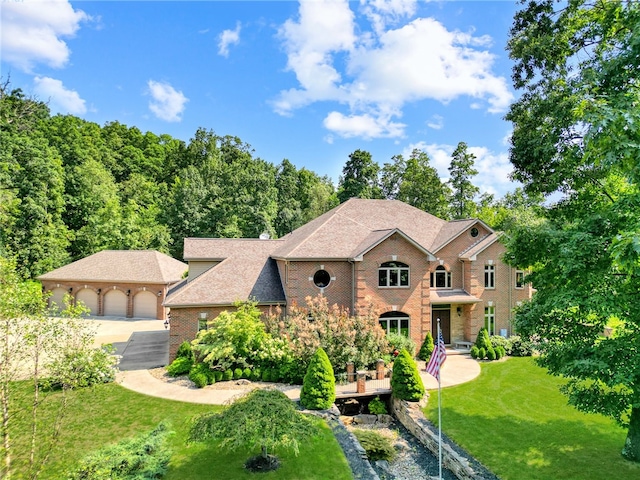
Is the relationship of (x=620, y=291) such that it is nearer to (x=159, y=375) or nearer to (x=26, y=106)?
(x=159, y=375)

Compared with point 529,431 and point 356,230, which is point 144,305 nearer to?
point 356,230

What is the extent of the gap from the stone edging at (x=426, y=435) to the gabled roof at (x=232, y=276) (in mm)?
8693

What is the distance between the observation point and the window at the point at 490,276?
24625mm

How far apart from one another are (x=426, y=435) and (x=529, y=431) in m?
3.73

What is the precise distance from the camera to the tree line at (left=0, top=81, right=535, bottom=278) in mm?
38156

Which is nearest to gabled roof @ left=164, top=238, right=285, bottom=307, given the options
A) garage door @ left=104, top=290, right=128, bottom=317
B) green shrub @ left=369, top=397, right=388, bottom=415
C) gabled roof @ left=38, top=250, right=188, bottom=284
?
green shrub @ left=369, top=397, right=388, bottom=415

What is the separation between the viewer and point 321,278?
21312mm

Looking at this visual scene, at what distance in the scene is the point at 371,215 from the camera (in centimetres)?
2716

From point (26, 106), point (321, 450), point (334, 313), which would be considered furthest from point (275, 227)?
point (321, 450)

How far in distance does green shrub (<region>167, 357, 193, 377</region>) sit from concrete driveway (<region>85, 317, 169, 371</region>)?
2.02 m

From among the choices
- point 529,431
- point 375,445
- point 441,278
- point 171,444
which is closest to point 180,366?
point 171,444

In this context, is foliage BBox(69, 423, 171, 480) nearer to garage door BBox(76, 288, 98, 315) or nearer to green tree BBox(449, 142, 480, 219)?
garage door BBox(76, 288, 98, 315)

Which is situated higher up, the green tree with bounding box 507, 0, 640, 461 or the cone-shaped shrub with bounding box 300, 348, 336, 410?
the green tree with bounding box 507, 0, 640, 461

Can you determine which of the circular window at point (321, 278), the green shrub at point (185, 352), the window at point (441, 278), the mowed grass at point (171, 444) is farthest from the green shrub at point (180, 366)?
the window at point (441, 278)
